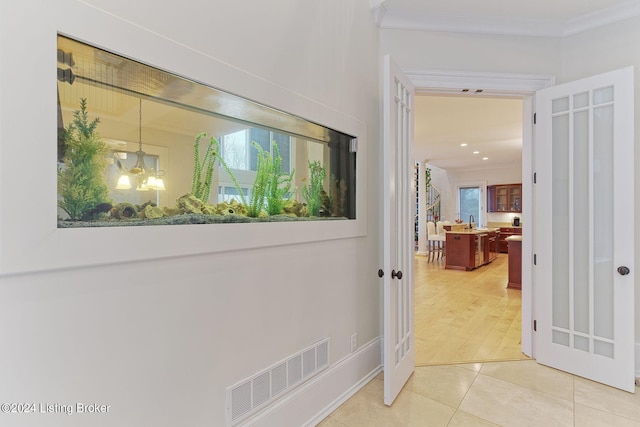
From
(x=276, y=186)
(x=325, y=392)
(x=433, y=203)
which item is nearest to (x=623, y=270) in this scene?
(x=325, y=392)

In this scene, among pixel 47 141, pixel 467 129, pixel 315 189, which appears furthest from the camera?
pixel 467 129

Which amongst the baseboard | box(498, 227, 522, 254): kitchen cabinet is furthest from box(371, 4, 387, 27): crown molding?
box(498, 227, 522, 254): kitchen cabinet

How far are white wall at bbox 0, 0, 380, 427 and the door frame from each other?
2.59ft

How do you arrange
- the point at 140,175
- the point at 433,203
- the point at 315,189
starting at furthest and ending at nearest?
the point at 433,203, the point at 315,189, the point at 140,175

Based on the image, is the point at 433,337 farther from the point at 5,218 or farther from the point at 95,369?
the point at 5,218

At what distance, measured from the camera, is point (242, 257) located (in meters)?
1.57

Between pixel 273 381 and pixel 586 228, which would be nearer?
pixel 273 381

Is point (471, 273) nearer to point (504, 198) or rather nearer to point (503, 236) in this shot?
point (503, 236)

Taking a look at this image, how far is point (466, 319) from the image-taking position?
153 inches

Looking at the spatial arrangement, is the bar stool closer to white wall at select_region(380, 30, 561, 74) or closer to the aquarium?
white wall at select_region(380, 30, 561, 74)

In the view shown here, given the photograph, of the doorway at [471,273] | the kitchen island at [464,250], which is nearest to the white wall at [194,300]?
the doorway at [471,273]

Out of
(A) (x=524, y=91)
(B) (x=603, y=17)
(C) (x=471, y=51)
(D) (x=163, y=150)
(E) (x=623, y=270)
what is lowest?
(E) (x=623, y=270)

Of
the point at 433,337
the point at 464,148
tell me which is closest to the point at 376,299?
the point at 433,337

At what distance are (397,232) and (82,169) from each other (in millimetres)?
1877
